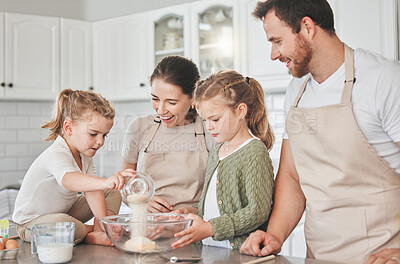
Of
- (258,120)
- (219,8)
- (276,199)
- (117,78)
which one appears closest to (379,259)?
(276,199)

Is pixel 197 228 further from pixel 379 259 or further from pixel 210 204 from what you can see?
pixel 379 259

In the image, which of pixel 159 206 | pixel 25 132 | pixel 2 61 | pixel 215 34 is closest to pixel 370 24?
pixel 215 34

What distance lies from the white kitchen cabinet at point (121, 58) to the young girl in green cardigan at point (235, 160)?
84.9 inches

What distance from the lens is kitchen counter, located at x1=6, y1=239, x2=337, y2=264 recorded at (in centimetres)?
138

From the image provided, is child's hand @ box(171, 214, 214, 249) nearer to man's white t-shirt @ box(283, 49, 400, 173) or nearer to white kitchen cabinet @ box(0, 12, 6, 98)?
man's white t-shirt @ box(283, 49, 400, 173)

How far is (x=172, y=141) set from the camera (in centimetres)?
211

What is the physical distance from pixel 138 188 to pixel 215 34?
2202 mm

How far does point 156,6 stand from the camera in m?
4.10

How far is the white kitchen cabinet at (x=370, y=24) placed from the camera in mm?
2754

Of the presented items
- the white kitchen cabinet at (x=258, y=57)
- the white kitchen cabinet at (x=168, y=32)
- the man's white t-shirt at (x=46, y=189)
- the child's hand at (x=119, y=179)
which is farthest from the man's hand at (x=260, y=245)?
the white kitchen cabinet at (x=168, y=32)

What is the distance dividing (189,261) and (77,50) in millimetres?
3195

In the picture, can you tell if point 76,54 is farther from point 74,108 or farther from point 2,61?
point 74,108

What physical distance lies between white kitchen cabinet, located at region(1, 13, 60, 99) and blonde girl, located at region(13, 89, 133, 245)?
222 centimetres

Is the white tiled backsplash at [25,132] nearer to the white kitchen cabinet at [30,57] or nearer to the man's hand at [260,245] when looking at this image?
the white kitchen cabinet at [30,57]
